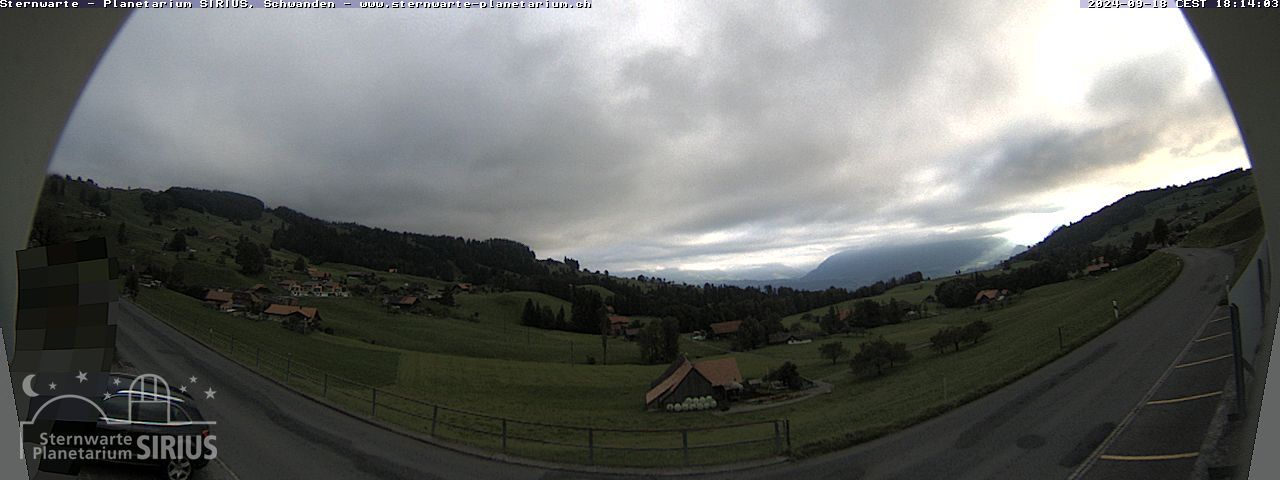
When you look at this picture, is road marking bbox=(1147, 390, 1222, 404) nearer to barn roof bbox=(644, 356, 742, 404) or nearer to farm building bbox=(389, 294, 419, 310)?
barn roof bbox=(644, 356, 742, 404)

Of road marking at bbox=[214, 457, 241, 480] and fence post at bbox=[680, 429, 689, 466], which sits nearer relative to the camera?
fence post at bbox=[680, 429, 689, 466]

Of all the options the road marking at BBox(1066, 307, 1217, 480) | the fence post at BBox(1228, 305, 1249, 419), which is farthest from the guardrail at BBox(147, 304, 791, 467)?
the fence post at BBox(1228, 305, 1249, 419)

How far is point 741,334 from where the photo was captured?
2920 millimetres

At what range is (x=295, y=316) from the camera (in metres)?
3.09

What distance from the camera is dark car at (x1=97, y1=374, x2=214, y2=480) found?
9.83ft

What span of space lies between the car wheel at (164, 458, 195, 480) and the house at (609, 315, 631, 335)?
305cm

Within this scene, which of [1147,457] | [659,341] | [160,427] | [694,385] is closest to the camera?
[1147,457]

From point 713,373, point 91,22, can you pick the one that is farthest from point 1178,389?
point 91,22

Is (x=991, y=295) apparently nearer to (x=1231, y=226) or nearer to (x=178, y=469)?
(x=1231, y=226)

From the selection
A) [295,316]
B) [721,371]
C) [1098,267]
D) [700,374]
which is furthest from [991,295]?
[295,316]

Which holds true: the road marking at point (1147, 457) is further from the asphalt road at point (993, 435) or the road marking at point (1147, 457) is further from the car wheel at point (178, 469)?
the car wheel at point (178, 469)

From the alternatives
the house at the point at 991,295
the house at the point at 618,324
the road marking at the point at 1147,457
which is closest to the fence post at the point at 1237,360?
the road marking at the point at 1147,457

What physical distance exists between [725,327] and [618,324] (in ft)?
2.32

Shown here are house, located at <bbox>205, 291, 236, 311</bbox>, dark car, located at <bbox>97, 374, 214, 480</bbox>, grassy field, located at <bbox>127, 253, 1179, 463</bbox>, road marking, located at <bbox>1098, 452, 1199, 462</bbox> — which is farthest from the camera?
house, located at <bbox>205, 291, 236, 311</bbox>
